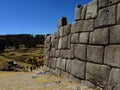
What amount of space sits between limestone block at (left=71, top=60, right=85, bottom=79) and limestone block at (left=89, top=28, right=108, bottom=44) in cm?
112

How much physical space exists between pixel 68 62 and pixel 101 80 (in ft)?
10.2

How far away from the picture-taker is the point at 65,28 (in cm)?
1107

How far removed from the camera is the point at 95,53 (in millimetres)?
7910

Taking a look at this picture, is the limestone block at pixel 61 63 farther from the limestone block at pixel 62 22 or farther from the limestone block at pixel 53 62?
the limestone block at pixel 62 22

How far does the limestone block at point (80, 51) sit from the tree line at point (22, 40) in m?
73.3

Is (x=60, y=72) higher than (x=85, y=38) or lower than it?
lower

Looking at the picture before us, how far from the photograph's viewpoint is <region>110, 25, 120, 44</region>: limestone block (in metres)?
6.70

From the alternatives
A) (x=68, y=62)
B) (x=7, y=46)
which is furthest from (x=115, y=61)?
(x=7, y=46)

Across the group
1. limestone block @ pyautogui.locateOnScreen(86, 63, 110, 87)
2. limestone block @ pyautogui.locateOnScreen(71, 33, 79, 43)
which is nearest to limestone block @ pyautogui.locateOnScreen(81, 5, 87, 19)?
limestone block @ pyautogui.locateOnScreen(71, 33, 79, 43)

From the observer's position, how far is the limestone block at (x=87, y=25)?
830cm

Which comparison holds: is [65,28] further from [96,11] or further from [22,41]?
[22,41]

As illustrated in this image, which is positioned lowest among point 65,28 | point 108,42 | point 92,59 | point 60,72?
point 60,72

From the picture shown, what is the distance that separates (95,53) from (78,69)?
1480 millimetres

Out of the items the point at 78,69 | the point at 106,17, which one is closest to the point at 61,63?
the point at 78,69
